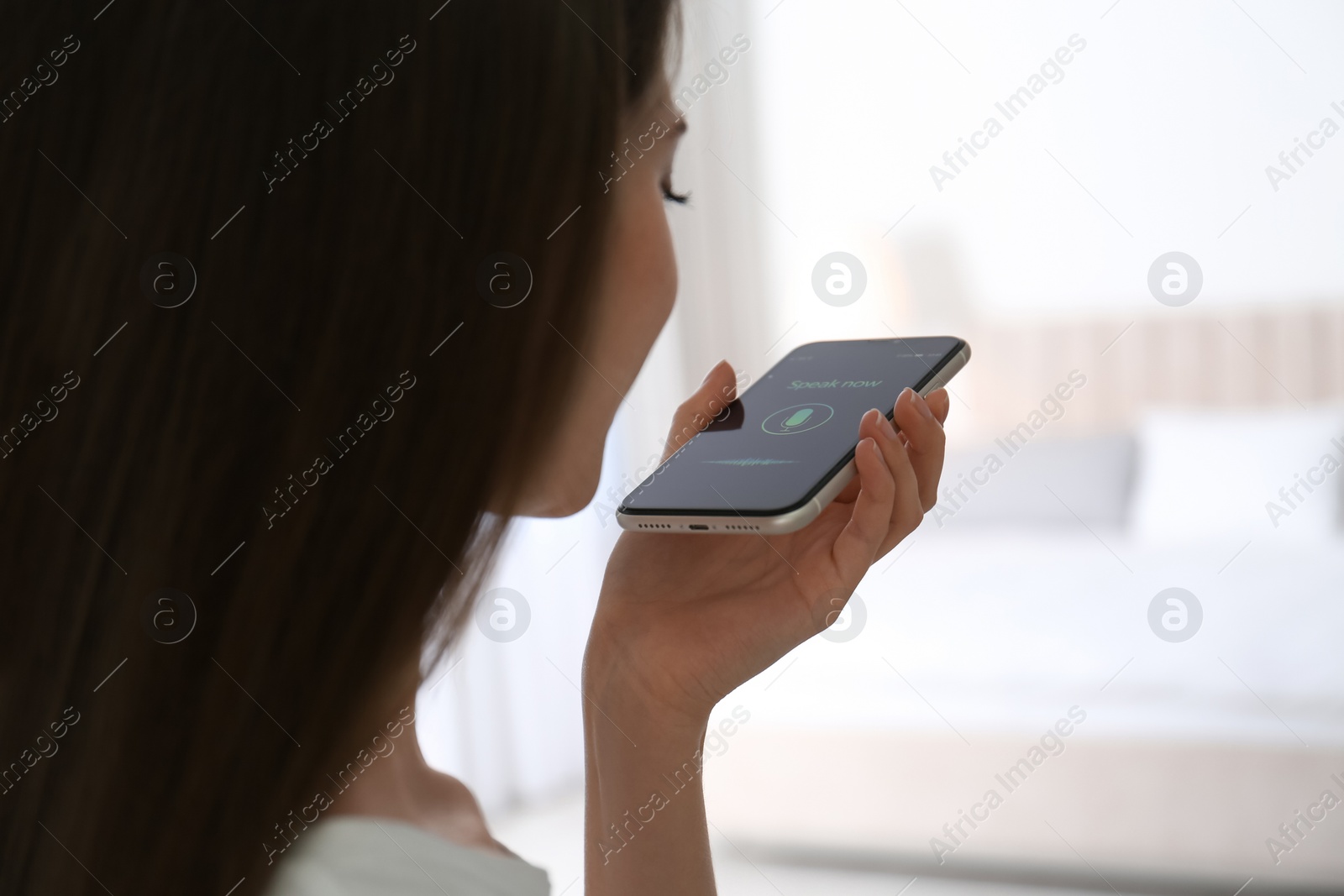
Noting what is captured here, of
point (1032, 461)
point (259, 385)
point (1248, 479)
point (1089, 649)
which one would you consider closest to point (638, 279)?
point (259, 385)

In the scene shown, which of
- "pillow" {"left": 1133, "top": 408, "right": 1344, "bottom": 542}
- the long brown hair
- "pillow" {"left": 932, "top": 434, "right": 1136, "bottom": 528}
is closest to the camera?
the long brown hair

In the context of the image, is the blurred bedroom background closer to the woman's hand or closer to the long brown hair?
the woman's hand

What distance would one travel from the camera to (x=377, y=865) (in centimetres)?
41

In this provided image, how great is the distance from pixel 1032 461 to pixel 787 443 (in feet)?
6.14

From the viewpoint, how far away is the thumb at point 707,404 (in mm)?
832

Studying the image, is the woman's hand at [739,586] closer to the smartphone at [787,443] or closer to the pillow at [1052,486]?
the smartphone at [787,443]

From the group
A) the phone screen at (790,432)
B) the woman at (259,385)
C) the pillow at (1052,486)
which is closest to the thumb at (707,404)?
the phone screen at (790,432)

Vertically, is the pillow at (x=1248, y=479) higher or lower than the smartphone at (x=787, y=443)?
lower

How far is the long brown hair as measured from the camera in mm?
374

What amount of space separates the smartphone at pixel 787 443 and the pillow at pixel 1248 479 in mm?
1426

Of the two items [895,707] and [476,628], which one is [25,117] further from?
[476,628]

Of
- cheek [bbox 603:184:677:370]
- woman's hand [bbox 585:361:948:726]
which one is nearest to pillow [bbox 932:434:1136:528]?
woman's hand [bbox 585:361:948:726]

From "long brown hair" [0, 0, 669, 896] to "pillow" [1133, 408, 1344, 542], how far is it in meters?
1.92

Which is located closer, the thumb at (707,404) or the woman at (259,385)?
the woman at (259,385)
